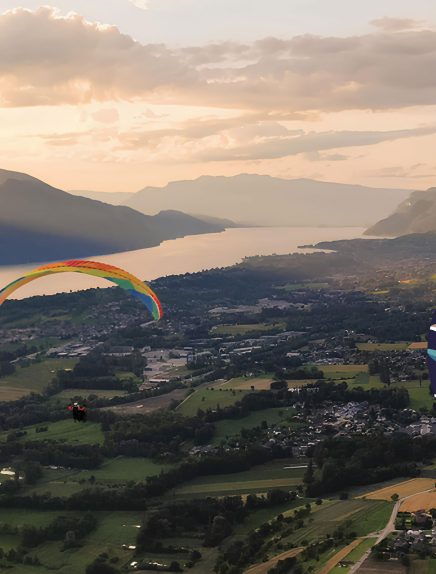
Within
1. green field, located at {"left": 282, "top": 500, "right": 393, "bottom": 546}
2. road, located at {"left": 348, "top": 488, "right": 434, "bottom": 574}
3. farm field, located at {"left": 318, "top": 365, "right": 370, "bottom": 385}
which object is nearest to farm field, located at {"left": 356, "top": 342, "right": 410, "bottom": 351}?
farm field, located at {"left": 318, "top": 365, "right": 370, "bottom": 385}

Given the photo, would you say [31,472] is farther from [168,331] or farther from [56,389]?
[168,331]

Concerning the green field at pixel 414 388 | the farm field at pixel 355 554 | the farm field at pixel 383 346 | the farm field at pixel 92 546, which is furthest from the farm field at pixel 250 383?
the farm field at pixel 355 554

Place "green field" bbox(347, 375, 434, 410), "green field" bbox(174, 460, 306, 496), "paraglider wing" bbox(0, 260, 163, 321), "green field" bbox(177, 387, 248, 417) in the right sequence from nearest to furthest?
"paraglider wing" bbox(0, 260, 163, 321), "green field" bbox(174, 460, 306, 496), "green field" bbox(347, 375, 434, 410), "green field" bbox(177, 387, 248, 417)

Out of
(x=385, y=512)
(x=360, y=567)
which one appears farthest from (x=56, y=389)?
(x=360, y=567)

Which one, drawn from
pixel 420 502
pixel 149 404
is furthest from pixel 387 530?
pixel 149 404

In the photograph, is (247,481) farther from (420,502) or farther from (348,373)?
(348,373)

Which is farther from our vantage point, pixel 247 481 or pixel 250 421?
pixel 250 421

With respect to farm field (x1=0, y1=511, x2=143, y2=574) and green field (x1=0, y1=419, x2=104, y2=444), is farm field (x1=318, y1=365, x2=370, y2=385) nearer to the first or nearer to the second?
green field (x1=0, y1=419, x2=104, y2=444)
